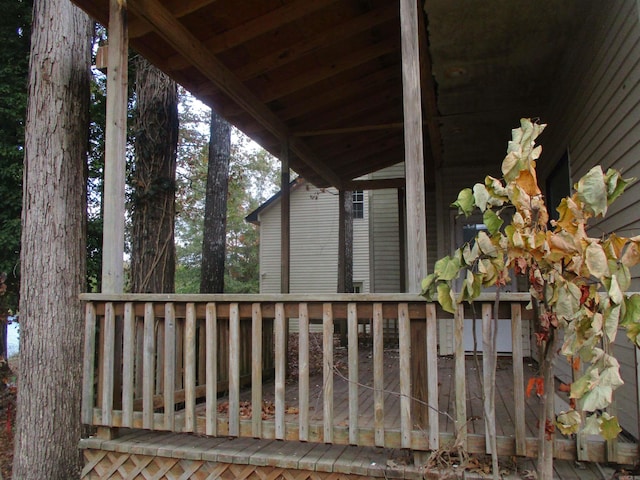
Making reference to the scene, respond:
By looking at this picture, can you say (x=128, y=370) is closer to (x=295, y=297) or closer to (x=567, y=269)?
(x=295, y=297)

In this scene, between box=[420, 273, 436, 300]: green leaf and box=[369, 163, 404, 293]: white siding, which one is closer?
box=[420, 273, 436, 300]: green leaf

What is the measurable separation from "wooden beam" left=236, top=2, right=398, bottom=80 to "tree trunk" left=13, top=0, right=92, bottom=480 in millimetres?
1721

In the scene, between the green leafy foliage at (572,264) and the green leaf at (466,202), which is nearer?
the green leafy foliage at (572,264)

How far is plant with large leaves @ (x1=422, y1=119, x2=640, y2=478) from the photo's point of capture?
1756 mm

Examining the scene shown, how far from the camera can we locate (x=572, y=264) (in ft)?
5.98

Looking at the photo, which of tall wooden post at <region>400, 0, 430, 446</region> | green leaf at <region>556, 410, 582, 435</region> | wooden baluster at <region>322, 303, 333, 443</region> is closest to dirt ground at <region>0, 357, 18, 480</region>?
wooden baluster at <region>322, 303, 333, 443</region>

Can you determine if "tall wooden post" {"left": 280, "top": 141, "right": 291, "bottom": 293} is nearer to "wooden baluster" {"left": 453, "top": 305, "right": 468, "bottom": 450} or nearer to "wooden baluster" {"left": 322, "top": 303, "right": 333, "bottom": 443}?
"wooden baluster" {"left": 322, "top": 303, "right": 333, "bottom": 443}

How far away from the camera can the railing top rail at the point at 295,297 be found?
2.65 metres

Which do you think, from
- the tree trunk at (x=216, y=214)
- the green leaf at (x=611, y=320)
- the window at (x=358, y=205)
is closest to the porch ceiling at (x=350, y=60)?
the tree trunk at (x=216, y=214)

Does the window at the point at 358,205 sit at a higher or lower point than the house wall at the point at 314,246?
higher

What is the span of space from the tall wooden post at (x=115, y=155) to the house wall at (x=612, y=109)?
3.07 m

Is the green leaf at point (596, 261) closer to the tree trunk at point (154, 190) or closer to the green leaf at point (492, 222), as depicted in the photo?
the green leaf at point (492, 222)

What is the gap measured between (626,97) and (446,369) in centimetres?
380

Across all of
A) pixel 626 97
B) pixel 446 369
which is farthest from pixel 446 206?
pixel 626 97
